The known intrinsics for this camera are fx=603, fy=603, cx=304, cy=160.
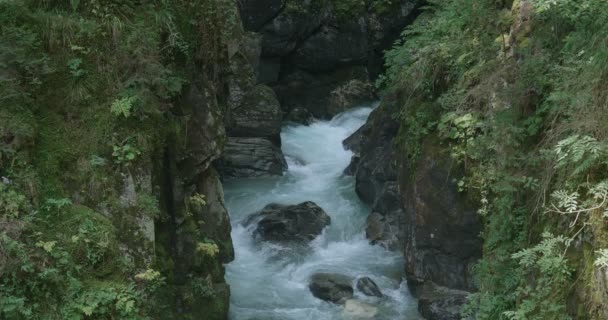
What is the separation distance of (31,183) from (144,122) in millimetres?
1674

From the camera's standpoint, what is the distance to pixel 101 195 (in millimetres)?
7508

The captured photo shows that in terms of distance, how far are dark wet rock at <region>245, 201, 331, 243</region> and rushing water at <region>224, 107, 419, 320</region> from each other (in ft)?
0.81

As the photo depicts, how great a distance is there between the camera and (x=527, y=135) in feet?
26.7

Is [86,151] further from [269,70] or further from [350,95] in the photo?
[350,95]

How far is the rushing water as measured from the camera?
37.2ft

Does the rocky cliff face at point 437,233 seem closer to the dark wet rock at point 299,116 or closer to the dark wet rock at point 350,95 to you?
the dark wet rock at point 299,116

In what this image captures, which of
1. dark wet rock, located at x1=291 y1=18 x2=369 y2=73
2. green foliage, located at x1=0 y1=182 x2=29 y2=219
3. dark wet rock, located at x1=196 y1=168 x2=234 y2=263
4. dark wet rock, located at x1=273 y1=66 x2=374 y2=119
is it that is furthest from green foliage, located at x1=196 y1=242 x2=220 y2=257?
dark wet rock, located at x1=291 y1=18 x2=369 y2=73

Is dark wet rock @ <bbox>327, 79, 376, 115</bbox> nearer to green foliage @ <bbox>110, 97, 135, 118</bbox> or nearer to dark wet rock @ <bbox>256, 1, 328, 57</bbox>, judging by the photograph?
dark wet rock @ <bbox>256, 1, 328, 57</bbox>

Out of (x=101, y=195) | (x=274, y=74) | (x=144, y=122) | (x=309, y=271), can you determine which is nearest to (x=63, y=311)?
(x=101, y=195)

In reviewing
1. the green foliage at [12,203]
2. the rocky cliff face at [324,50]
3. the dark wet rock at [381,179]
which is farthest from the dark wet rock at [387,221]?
the rocky cliff face at [324,50]

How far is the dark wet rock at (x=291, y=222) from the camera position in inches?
551

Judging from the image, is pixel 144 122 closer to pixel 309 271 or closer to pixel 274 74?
pixel 309 271

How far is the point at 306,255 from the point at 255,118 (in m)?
7.02

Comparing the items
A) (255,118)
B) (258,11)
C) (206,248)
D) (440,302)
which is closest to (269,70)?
(258,11)
